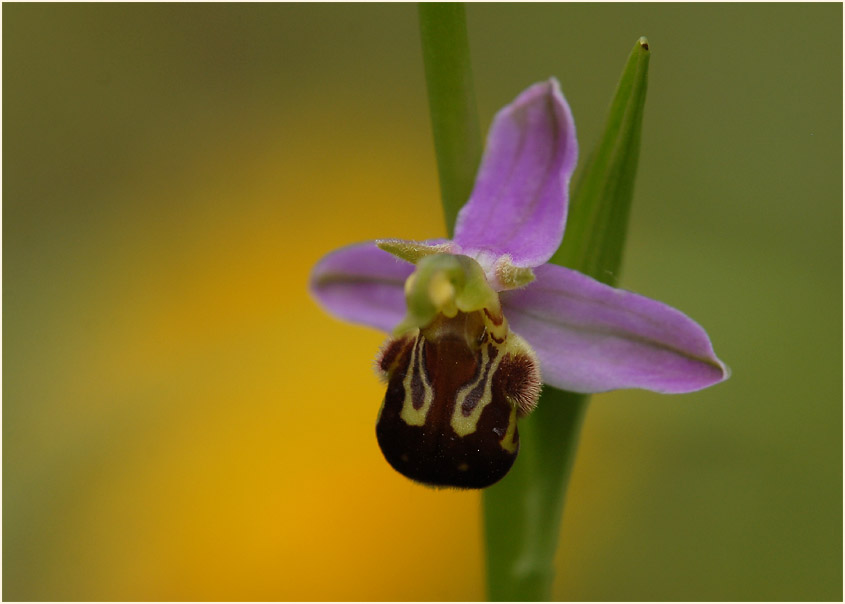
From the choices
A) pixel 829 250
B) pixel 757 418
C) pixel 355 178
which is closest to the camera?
pixel 757 418

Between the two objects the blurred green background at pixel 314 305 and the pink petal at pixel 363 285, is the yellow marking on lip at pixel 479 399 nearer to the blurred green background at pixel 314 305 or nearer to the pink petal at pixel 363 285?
the pink petal at pixel 363 285

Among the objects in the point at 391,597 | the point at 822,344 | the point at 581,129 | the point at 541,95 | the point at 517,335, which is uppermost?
the point at 581,129

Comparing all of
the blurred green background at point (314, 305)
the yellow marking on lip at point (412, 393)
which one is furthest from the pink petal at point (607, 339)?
the blurred green background at point (314, 305)

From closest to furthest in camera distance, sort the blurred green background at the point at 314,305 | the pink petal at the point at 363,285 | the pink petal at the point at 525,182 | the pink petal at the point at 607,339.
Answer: the pink petal at the point at 525,182 < the pink petal at the point at 607,339 < the pink petal at the point at 363,285 < the blurred green background at the point at 314,305

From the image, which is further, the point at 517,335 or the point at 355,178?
the point at 355,178

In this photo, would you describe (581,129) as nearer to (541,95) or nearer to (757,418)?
(757,418)

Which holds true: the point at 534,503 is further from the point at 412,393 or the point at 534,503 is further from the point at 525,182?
the point at 525,182

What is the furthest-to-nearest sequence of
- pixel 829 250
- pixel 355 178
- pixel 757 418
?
1. pixel 355 178
2. pixel 829 250
3. pixel 757 418

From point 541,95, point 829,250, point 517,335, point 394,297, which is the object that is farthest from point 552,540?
point 829,250
